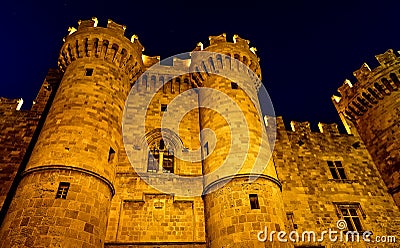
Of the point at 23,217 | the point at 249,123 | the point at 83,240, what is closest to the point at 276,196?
the point at 249,123

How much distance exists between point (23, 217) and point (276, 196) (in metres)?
7.62

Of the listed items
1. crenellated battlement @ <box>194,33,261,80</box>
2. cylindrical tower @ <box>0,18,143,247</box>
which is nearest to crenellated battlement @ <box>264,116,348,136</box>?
crenellated battlement @ <box>194,33,261,80</box>

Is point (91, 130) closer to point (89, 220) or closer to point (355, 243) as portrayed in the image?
point (89, 220)

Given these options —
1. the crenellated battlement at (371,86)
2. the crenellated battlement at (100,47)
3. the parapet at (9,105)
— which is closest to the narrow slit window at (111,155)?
the crenellated battlement at (100,47)

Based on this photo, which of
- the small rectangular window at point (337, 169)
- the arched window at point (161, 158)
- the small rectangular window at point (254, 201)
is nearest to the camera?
the small rectangular window at point (254, 201)

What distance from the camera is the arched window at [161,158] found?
36.9ft

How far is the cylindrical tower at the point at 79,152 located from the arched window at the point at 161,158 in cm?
144

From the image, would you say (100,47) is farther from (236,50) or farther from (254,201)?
(254,201)

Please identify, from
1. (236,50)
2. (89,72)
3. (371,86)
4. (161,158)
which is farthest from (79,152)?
(371,86)

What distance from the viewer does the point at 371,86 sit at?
614 inches

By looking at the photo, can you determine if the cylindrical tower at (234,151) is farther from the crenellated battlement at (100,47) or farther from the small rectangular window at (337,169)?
the small rectangular window at (337,169)

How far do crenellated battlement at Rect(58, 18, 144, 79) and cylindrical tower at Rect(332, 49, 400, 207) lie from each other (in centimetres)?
1224

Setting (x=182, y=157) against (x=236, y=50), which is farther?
(x=236, y=50)

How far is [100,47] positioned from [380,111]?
1444 centimetres
